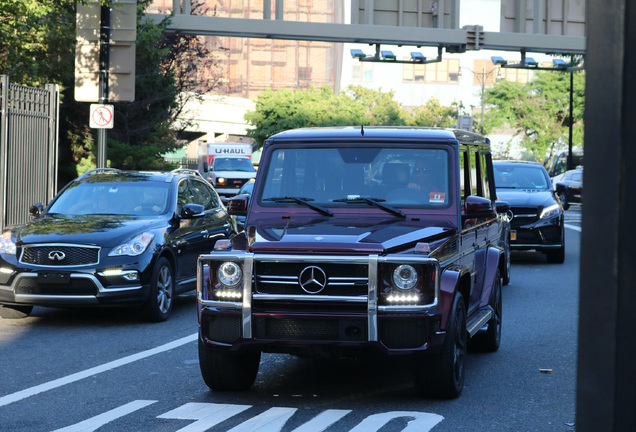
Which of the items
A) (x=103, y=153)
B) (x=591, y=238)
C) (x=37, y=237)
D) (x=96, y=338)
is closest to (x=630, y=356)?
(x=591, y=238)

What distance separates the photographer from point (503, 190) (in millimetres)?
18219

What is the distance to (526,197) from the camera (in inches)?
698

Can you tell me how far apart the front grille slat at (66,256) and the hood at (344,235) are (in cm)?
343

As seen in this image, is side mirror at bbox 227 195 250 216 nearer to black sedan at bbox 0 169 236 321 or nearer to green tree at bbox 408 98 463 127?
black sedan at bbox 0 169 236 321

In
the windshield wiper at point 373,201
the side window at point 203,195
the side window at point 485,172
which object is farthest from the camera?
the side window at point 203,195

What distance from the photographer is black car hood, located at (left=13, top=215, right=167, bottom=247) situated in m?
10.2

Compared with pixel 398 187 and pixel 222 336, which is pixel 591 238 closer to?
pixel 222 336

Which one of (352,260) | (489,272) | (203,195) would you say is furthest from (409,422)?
(203,195)

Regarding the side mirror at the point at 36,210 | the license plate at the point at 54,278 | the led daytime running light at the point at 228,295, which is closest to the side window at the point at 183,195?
the side mirror at the point at 36,210

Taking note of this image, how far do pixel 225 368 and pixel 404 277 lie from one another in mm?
1425

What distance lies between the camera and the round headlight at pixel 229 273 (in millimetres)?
6418

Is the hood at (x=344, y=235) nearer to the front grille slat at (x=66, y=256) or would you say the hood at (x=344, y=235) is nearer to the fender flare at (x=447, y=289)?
the fender flare at (x=447, y=289)

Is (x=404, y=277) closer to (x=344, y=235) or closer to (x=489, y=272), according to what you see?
(x=344, y=235)

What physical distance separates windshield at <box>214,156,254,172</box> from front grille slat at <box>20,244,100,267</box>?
34.1m
